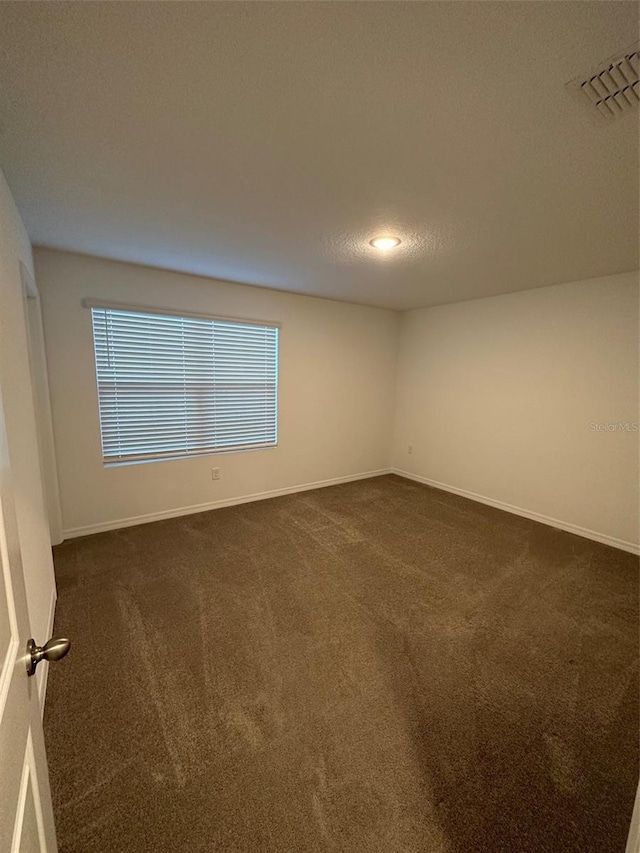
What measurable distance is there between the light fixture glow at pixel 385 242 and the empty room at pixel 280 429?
0.19 ft

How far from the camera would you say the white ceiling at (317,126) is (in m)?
0.91

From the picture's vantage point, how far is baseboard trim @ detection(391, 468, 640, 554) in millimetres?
3020

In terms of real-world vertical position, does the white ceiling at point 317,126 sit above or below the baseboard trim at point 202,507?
above

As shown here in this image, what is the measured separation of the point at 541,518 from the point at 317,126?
150 inches

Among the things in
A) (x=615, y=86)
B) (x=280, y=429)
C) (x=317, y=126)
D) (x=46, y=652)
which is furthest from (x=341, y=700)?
(x=280, y=429)

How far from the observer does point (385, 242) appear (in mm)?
2309

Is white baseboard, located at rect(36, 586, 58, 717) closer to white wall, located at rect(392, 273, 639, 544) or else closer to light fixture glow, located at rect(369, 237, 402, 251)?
light fixture glow, located at rect(369, 237, 402, 251)

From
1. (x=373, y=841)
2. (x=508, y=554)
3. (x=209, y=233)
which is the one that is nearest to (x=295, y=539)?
(x=508, y=554)

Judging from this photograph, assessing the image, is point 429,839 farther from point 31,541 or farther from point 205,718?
point 31,541

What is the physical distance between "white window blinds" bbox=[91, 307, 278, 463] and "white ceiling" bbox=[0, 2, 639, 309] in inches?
33.6

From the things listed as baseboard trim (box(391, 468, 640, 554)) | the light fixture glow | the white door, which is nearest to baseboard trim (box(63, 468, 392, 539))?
baseboard trim (box(391, 468, 640, 554))

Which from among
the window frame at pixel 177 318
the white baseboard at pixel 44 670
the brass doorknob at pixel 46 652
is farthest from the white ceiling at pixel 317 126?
the white baseboard at pixel 44 670

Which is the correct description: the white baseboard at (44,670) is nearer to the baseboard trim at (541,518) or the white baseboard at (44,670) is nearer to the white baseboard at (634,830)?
the white baseboard at (634,830)

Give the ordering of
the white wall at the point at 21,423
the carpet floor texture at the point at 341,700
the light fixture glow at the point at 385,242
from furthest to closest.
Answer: the light fixture glow at the point at 385,242, the white wall at the point at 21,423, the carpet floor texture at the point at 341,700
